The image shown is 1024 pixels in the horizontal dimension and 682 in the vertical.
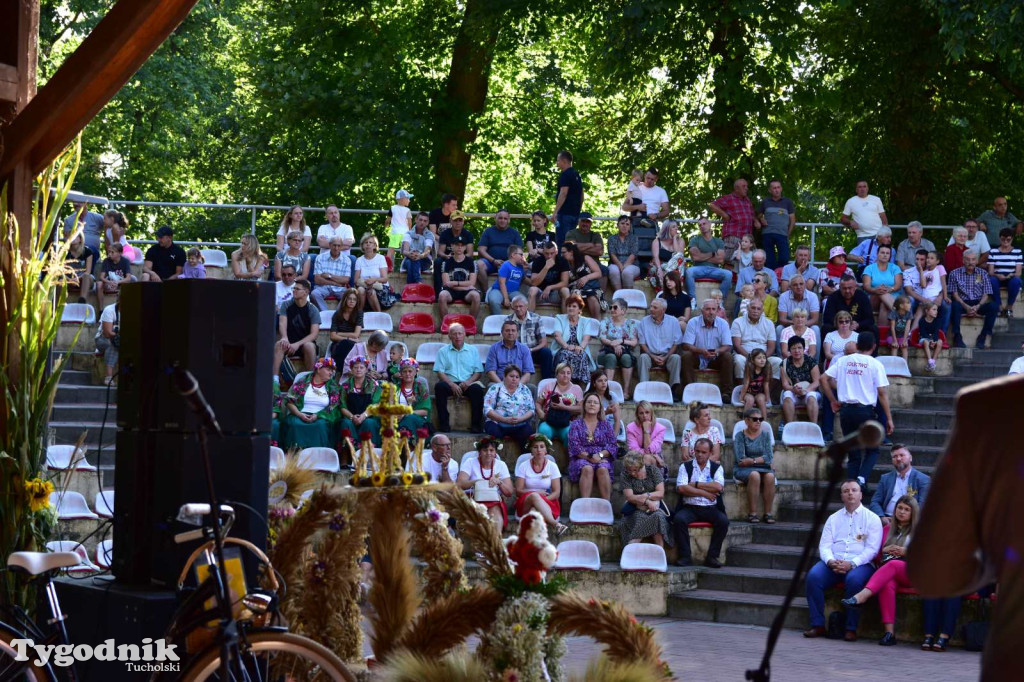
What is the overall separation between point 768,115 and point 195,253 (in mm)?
9346

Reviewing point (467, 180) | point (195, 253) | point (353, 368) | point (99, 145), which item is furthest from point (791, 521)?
point (99, 145)

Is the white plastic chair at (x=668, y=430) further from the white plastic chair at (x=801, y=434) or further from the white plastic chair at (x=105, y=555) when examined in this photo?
the white plastic chair at (x=105, y=555)

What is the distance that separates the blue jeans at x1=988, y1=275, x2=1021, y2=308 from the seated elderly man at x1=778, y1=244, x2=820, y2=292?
7.41ft

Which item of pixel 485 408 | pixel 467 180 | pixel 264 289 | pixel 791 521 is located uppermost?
pixel 467 180

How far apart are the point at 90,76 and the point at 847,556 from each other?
8.11 meters

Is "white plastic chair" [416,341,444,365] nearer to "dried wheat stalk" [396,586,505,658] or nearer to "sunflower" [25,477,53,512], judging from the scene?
"sunflower" [25,477,53,512]

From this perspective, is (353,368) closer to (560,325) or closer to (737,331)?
(560,325)

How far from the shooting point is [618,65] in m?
21.7

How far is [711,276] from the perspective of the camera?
18.7m

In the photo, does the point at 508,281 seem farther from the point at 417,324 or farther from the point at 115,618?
the point at 115,618

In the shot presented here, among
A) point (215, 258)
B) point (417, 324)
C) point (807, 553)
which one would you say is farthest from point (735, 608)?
point (215, 258)

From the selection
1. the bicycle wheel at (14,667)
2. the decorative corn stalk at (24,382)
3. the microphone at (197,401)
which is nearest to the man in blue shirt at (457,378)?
the decorative corn stalk at (24,382)

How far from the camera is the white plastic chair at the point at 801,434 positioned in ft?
49.6

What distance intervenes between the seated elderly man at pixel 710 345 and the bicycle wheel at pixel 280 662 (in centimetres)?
1160
